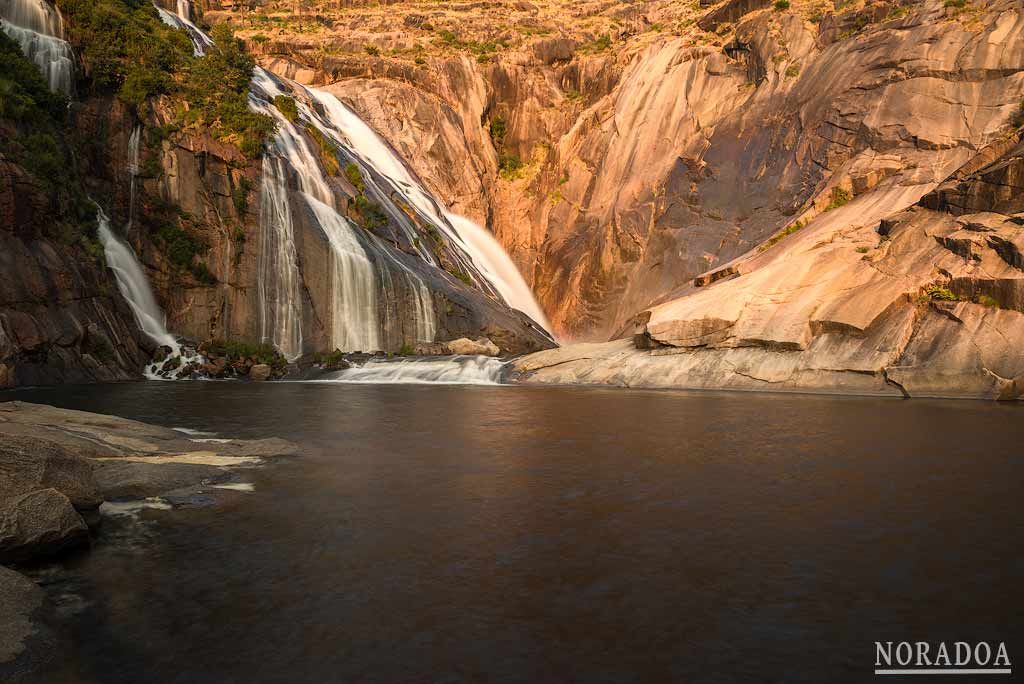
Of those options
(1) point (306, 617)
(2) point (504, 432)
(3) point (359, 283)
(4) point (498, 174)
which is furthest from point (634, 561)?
(4) point (498, 174)

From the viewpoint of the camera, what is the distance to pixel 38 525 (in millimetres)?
6043

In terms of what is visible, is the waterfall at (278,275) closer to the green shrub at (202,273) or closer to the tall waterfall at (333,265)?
the tall waterfall at (333,265)

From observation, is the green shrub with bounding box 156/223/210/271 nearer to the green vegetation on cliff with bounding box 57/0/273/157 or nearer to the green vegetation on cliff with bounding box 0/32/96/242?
the green vegetation on cliff with bounding box 0/32/96/242

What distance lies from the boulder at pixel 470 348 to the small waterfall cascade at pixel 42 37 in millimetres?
19522

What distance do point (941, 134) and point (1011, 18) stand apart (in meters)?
6.95

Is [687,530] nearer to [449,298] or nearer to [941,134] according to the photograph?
[449,298]

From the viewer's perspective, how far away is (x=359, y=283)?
110 feet

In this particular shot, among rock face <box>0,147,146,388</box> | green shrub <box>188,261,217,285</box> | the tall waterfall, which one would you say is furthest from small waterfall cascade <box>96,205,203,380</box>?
the tall waterfall

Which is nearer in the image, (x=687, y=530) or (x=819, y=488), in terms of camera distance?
(x=687, y=530)

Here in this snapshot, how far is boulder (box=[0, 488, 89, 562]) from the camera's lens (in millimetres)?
5879

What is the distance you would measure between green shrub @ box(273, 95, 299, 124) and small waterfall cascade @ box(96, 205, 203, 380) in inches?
442

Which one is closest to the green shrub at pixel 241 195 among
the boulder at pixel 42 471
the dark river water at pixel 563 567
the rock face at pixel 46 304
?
the rock face at pixel 46 304

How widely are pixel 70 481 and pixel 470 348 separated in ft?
85.5

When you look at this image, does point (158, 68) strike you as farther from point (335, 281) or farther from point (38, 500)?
point (38, 500)
